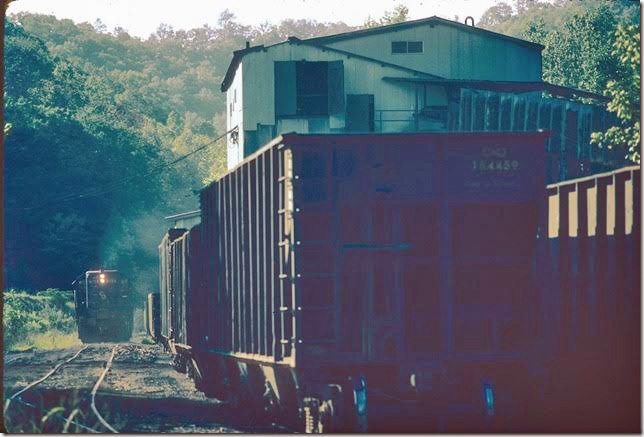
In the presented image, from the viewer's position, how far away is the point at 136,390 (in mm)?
23984

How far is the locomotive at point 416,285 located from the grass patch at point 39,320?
27479 mm

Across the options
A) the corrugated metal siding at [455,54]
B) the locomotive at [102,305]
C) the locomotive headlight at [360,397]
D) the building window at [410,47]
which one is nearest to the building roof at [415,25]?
the corrugated metal siding at [455,54]

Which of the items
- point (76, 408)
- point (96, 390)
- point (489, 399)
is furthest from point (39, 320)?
point (489, 399)

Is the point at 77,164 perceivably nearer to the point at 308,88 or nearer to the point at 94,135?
the point at 94,135

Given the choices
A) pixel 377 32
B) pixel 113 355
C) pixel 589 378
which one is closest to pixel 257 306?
pixel 589 378

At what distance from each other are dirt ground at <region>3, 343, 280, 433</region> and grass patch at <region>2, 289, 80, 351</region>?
2.76 meters

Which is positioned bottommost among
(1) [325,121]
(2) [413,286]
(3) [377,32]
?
(2) [413,286]

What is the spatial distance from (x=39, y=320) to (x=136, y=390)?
78.2 ft

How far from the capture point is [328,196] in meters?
13.8

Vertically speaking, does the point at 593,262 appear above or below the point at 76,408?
above

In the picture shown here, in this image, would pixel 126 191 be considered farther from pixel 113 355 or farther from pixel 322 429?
pixel 322 429

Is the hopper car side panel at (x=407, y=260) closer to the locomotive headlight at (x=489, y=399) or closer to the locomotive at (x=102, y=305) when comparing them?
the locomotive headlight at (x=489, y=399)

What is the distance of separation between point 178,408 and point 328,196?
8053 millimetres

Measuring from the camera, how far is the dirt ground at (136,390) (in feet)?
57.4
